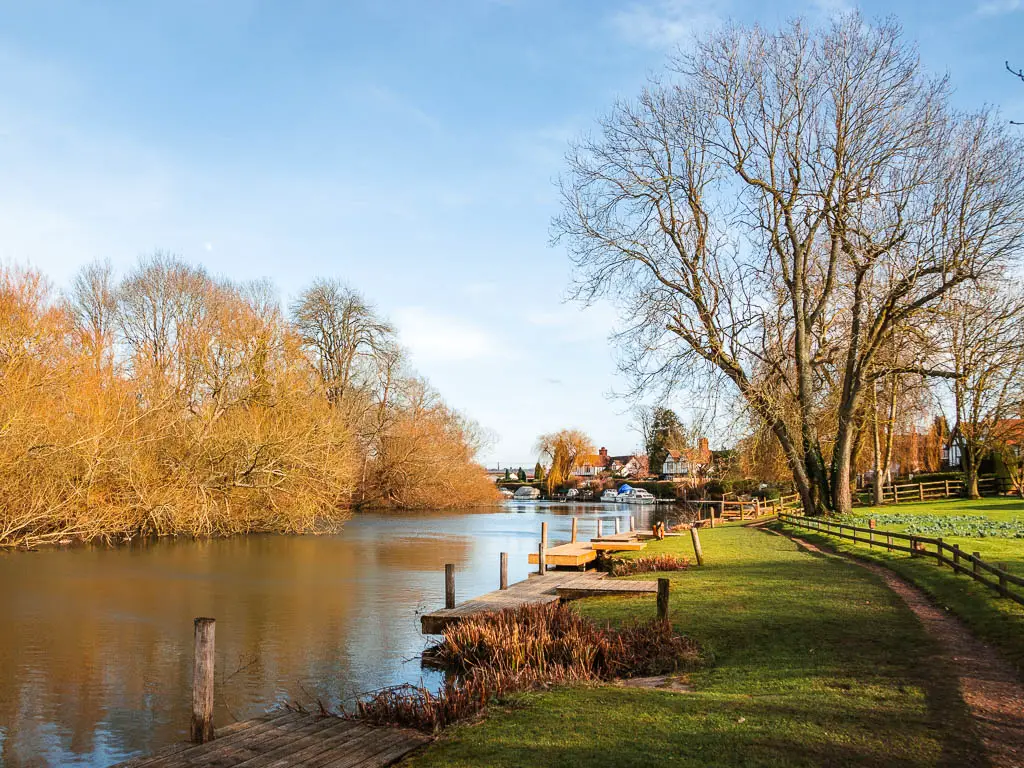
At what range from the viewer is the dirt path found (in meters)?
6.92

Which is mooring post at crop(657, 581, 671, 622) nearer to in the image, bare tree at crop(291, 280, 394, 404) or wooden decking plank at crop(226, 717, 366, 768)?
wooden decking plank at crop(226, 717, 366, 768)

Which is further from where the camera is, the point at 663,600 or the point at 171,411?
the point at 171,411

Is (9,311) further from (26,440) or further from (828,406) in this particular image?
(828,406)

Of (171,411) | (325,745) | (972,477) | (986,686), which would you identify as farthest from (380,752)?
(972,477)

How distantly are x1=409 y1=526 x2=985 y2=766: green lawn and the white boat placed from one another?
255 ft

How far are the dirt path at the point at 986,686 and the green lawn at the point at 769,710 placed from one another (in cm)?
17

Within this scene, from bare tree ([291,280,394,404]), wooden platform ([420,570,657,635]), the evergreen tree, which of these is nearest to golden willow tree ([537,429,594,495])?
the evergreen tree

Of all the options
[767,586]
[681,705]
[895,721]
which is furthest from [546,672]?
[767,586]

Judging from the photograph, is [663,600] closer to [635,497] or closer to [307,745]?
[307,745]

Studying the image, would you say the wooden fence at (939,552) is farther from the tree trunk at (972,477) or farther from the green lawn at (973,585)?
the tree trunk at (972,477)

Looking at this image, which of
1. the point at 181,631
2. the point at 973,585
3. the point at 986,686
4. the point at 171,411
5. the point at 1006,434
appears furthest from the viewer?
the point at 1006,434

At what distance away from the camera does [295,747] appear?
7.62m

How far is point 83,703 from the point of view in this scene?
1108 cm

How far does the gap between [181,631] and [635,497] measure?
259 feet
